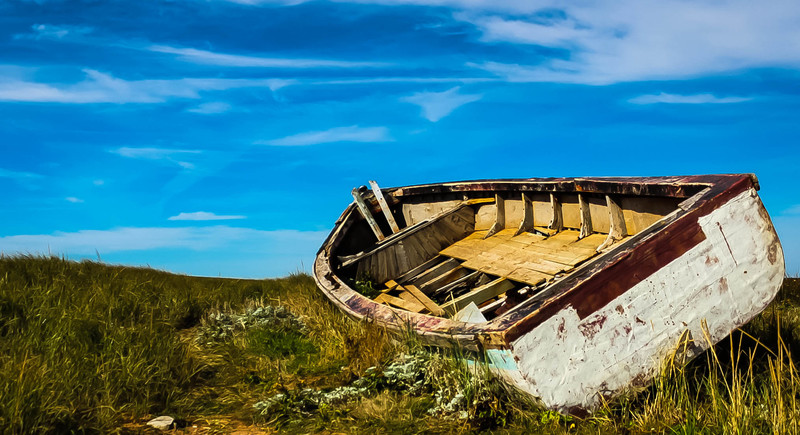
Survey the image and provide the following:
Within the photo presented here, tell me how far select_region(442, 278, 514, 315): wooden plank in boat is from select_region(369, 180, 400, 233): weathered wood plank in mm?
3079

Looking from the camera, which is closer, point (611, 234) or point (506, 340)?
point (506, 340)

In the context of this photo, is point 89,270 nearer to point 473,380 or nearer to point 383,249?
point 383,249

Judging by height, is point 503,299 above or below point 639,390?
above

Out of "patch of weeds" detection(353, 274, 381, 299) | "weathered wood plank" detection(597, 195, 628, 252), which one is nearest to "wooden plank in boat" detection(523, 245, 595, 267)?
"weathered wood plank" detection(597, 195, 628, 252)

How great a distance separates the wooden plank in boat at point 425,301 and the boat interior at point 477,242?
0.01 m

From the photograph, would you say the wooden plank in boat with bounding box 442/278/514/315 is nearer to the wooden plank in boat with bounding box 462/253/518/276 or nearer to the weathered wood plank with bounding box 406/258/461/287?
the wooden plank in boat with bounding box 462/253/518/276

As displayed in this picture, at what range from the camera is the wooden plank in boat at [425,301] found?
569 cm

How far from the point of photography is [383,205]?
Result: 9.16 metres

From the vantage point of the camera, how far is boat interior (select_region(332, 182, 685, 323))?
568 centimetres

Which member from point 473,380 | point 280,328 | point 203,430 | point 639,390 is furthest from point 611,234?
point 203,430

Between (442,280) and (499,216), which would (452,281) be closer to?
(442,280)

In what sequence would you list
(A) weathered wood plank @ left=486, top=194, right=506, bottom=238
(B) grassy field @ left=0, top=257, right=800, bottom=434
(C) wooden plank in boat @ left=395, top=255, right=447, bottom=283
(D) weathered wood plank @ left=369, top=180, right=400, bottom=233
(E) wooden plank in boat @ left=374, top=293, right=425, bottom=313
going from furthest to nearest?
(D) weathered wood plank @ left=369, top=180, right=400, bottom=233 < (A) weathered wood plank @ left=486, top=194, right=506, bottom=238 < (C) wooden plank in boat @ left=395, top=255, right=447, bottom=283 < (E) wooden plank in boat @ left=374, top=293, right=425, bottom=313 < (B) grassy field @ left=0, top=257, right=800, bottom=434

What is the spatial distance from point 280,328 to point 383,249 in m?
1.79

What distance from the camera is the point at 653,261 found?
3.95 metres
